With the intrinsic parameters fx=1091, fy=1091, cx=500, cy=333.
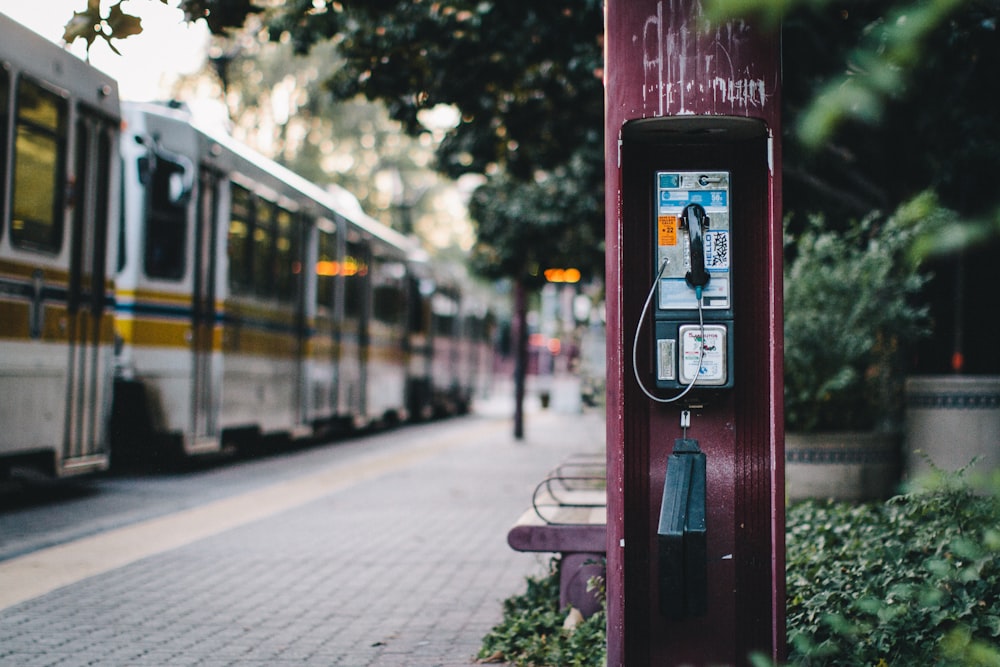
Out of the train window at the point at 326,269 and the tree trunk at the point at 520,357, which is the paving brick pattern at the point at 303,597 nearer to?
the train window at the point at 326,269

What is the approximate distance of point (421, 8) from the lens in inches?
365

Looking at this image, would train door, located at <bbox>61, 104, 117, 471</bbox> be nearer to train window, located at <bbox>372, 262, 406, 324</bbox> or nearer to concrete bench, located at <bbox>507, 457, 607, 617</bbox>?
concrete bench, located at <bbox>507, 457, 607, 617</bbox>

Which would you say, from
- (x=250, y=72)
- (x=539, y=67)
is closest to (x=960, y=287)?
(x=539, y=67)

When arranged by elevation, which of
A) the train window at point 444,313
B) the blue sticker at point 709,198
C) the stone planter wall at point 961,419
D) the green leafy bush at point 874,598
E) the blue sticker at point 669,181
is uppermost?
the train window at point 444,313

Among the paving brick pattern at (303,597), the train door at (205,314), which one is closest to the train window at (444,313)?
the train door at (205,314)

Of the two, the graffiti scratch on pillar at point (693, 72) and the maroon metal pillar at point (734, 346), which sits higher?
the graffiti scratch on pillar at point (693, 72)

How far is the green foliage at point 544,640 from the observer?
4785 millimetres

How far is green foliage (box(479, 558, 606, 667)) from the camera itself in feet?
15.7

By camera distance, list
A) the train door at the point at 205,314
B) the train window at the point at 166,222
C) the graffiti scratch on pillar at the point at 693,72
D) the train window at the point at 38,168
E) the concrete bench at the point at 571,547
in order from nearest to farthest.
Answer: the graffiti scratch on pillar at the point at 693,72 < the concrete bench at the point at 571,547 < the train window at the point at 38,168 < the train window at the point at 166,222 < the train door at the point at 205,314

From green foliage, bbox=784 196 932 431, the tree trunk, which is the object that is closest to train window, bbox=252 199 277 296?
the tree trunk

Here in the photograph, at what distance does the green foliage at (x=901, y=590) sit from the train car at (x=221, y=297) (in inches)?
315

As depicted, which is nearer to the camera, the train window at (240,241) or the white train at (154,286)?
the white train at (154,286)

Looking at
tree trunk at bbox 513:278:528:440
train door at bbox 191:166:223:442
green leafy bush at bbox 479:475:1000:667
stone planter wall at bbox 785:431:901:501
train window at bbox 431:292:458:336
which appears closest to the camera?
green leafy bush at bbox 479:475:1000:667

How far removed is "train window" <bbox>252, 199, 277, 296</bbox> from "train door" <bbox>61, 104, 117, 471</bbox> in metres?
3.95
